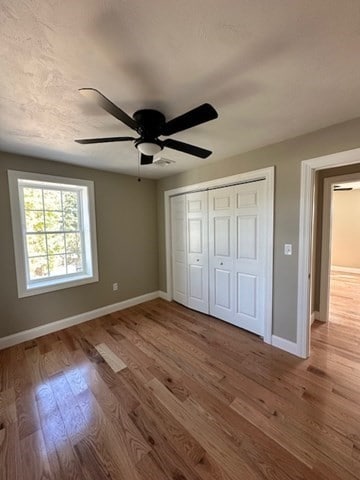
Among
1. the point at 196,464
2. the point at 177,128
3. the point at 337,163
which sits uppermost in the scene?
the point at 177,128

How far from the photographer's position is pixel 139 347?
2525 mm

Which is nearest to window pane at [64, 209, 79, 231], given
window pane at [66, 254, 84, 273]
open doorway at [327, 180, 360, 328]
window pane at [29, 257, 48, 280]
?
window pane at [66, 254, 84, 273]

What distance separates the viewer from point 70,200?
318 cm

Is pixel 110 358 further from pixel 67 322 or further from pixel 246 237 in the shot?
pixel 246 237

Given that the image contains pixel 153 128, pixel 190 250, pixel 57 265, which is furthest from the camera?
pixel 190 250

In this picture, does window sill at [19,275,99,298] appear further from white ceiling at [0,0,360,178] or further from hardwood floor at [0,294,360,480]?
white ceiling at [0,0,360,178]

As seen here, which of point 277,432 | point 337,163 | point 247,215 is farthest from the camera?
point 247,215

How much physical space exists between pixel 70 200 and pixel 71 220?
302 mm

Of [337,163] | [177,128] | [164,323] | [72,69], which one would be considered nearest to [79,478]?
[164,323]

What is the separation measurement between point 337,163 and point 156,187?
9.49ft

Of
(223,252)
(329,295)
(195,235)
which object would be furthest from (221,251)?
(329,295)

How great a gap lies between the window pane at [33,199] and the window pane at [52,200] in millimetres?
70

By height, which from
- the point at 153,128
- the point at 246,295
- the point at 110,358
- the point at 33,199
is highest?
the point at 153,128

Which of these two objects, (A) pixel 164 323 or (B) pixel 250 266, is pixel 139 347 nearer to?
(A) pixel 164 323
